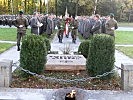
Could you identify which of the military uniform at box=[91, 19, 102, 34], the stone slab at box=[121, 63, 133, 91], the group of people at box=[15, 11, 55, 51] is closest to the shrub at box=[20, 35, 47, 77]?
the stone slab at box=[121, 63, 133, 91]

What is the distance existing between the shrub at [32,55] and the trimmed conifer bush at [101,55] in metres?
1.30

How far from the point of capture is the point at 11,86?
9.91 metres

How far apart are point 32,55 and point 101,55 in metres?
1.78

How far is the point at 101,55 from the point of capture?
1034cm

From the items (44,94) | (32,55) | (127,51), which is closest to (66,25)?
(127,51)

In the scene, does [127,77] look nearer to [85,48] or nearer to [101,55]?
[101,55]

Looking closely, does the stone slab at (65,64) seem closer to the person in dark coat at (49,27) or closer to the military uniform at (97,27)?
the military uniform at (97,27)

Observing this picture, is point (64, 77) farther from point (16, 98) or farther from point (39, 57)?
point (16, 98)

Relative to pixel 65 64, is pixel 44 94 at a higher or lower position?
lower

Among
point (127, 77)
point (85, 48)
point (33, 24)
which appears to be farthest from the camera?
point (33, 24)

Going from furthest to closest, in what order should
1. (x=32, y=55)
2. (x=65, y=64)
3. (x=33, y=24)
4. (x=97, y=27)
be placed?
1. (x=97, y=27)
2. (x=33, y=24)
3. (x=65, y=64)
4. (x=32, y=55)

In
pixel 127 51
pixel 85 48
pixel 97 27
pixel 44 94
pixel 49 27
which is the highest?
pixel 97 27

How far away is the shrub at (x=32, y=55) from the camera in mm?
10461

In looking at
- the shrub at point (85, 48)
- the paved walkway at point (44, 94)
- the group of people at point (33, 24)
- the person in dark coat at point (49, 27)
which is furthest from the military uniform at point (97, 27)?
the paved walkway at point (44, 94)
